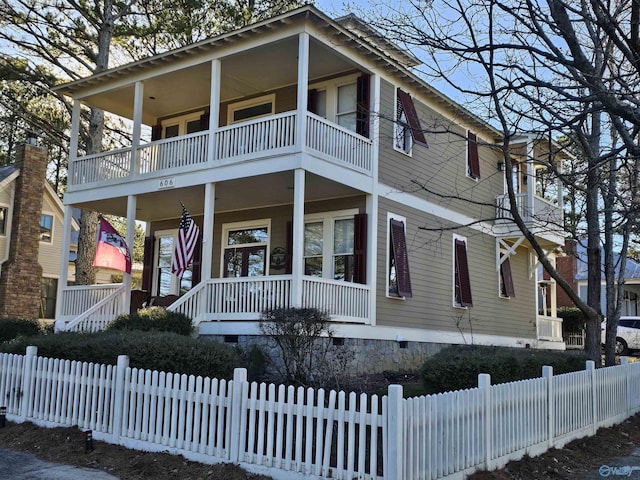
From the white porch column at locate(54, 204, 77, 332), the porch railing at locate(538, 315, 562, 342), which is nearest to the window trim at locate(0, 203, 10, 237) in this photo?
the white porch column at locate(54, 204, 77, 332)

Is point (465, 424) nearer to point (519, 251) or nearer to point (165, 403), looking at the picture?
point (165, 403)

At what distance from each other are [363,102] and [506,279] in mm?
8821

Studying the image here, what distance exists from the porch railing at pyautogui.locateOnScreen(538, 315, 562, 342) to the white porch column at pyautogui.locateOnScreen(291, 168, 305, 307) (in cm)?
1306

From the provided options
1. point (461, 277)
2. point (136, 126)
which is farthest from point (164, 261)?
point (461, 277)

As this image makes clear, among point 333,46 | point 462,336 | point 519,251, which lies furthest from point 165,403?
point 519,251

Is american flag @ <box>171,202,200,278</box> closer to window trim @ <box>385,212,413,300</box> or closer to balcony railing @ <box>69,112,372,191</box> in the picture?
balcony railing @ <box>69,112,372,191</box>

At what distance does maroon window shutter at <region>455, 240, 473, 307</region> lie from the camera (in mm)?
18062

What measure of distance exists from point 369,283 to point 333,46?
205 inches

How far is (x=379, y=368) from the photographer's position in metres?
14.1

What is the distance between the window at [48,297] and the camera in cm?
2940

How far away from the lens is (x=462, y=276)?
59.8 feet

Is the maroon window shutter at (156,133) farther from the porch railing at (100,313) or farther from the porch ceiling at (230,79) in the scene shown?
the porch railing at (100,313)

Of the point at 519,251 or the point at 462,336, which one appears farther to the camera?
the point at 519,251

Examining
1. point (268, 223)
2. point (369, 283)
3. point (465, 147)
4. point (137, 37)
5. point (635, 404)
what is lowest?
point (635, 404)
